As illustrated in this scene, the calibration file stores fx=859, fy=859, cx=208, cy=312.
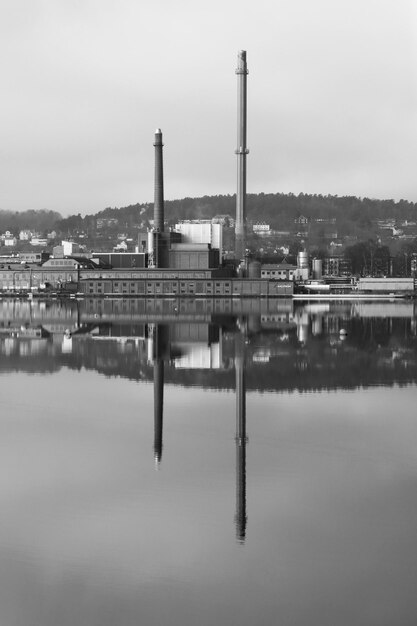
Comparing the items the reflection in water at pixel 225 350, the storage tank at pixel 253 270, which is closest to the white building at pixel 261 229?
the storage tank at pixel 253 270

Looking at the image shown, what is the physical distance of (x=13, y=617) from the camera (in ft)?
20.1

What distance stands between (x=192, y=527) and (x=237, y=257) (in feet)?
245

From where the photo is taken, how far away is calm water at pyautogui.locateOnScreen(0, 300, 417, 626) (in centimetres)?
643

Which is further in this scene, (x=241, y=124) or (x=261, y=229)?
(x=261, y=229)

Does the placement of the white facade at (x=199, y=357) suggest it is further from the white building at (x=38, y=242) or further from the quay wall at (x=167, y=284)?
the white building at (x=38, y=242)

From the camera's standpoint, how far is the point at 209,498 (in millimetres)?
8891

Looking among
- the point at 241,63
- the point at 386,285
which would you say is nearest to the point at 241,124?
the point at 241,63

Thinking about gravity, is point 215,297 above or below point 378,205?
below

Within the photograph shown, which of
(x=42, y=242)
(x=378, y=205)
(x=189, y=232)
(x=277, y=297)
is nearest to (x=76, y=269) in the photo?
(x=189, y=232)

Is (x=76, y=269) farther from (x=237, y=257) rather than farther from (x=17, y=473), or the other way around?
(x=17, y=473)

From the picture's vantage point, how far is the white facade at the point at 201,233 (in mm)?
83312

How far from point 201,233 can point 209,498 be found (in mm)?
75297

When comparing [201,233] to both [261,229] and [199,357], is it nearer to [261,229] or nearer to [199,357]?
[199,357]

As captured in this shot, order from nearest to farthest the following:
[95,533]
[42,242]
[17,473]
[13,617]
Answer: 1. [13,617]
2. [95,533]
3. [17,473]
4. [42,242]
